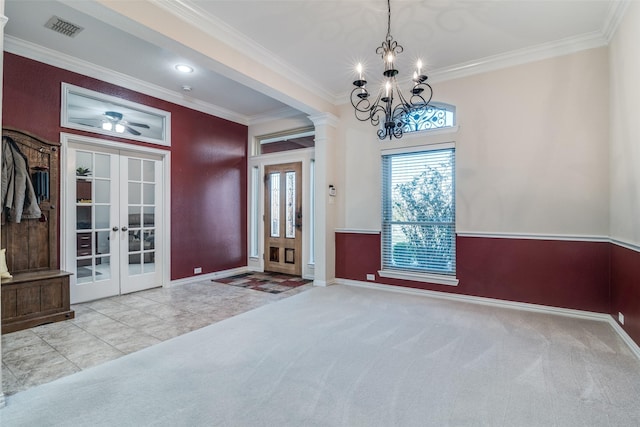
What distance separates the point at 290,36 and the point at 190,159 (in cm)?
289

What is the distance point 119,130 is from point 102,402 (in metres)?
3.76

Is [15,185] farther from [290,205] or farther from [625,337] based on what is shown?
[625,337]

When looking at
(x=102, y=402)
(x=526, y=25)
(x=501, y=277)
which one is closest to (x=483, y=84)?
(x=526, y=25)

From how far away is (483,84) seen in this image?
163 inches

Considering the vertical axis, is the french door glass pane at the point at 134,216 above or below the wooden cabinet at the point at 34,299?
above

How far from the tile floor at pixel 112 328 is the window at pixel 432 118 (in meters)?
2.98

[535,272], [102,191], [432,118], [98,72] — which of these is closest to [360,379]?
[535,272]

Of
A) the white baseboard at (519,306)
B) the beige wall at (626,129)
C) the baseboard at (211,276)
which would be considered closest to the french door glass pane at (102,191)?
the baseboard at (211,276)

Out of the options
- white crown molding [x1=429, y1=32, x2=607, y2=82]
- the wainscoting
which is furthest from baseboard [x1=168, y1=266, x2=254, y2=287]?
white crown molding [x1=429, y1=32, x2=607, y2=82]

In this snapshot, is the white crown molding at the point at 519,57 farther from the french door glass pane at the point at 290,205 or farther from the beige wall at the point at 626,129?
the french door glass pane at the point at 290,205

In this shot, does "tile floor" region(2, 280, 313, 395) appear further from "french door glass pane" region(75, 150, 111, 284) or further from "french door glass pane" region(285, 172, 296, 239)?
"french door glass pane" region(285, 172, 296, 239)

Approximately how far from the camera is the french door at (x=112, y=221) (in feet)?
13.6

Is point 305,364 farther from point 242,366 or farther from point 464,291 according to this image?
point 464,291

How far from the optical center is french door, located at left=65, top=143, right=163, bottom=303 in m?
4.15
